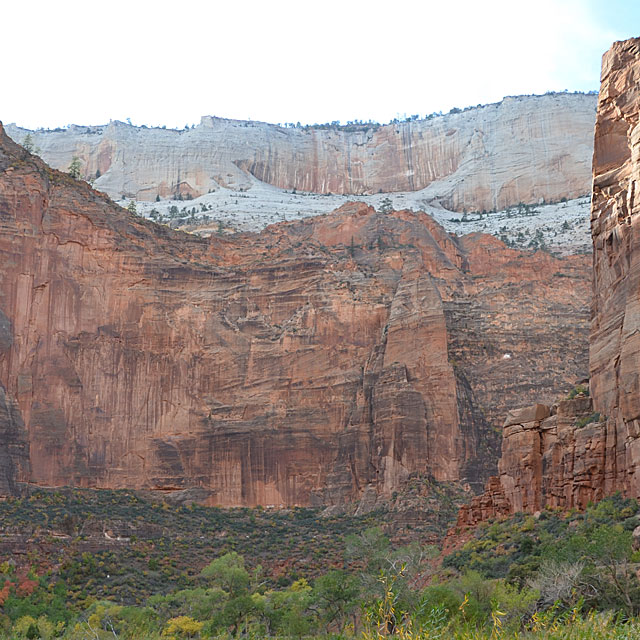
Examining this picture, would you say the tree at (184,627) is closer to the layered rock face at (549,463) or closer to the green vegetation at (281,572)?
the green vegetation at (281,572)

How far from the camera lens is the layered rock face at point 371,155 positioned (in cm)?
13588

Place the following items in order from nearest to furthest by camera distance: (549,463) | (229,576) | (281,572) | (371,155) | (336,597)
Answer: (336,597) < (549,463) < (229,576) < (281,572) < (371,155)

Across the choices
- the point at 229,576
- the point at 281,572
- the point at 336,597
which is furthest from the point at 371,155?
the point at 336,597

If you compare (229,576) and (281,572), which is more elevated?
(229,576)

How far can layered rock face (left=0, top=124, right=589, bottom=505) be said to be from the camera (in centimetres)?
7475

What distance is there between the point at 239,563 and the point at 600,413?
2267 cm

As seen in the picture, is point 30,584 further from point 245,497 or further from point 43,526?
point 245,497

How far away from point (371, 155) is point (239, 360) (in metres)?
73.2

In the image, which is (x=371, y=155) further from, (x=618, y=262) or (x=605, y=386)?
(x=605, y=386)

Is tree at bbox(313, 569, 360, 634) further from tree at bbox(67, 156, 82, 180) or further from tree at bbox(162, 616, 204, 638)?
tree at bbox(67, 156, 82, 180)

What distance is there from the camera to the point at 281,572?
6456cm

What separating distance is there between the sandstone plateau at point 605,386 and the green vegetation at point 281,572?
1.31 metres

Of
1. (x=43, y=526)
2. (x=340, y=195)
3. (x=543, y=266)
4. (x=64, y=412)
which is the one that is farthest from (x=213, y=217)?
(x=43, y=526)

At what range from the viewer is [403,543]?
65312 mm
